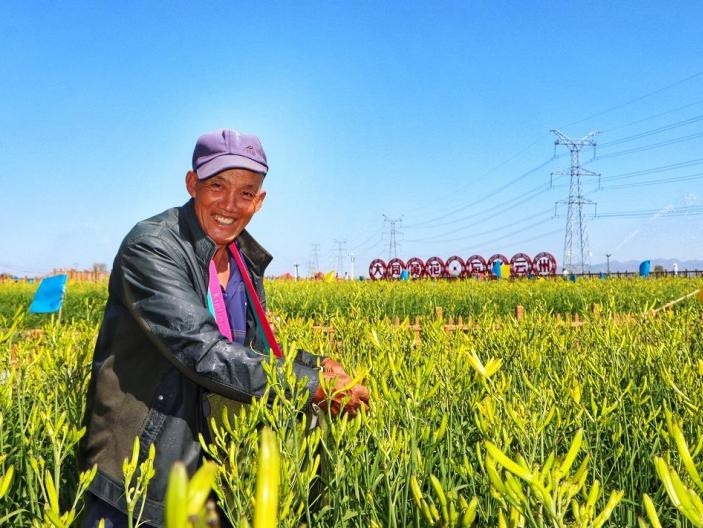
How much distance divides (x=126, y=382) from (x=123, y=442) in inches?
7.4

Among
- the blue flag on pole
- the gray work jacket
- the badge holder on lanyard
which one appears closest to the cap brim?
the gray work jacket

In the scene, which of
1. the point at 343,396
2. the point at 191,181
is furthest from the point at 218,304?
the point at 343,396

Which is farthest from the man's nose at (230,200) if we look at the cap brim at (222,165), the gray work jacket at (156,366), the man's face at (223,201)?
the gray work jacket at (156,366)

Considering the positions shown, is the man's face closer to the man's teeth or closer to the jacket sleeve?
the man's teeth

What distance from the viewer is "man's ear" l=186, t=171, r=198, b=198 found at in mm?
2412

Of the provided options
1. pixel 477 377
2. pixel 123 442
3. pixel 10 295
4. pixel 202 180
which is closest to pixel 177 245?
pixel 202 180

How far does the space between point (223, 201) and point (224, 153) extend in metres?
0.19

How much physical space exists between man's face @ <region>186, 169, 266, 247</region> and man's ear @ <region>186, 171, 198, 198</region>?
0.04m

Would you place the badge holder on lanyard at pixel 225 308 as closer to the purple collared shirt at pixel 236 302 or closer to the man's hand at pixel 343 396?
the purple collared shirt at pixel 236 302

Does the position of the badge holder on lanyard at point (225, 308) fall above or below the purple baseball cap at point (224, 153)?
below

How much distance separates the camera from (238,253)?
2.62m

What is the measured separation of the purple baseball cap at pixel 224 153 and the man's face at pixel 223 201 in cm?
6

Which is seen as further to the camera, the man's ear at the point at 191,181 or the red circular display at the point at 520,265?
the red circular display at the point at 520,265

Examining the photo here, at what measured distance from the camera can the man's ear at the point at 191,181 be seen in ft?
7.91
